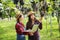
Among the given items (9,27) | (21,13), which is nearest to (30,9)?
(21,13)

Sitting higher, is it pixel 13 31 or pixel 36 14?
pixel 36 14

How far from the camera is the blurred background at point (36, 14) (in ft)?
11.1

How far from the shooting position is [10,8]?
3.37 metres

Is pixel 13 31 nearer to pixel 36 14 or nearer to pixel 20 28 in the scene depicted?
pixel 20 28

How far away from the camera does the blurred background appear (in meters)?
3.37

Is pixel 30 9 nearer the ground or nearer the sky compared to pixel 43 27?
nearer the sky

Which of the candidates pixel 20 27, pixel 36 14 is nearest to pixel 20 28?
pixel 20 27

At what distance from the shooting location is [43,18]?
3.39 metres

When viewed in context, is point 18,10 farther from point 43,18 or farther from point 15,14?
point 43,18

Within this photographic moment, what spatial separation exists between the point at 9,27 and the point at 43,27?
1.29 ft

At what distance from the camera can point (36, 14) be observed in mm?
3357

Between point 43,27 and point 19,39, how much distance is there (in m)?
0.31

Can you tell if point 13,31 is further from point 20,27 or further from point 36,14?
point 36,14

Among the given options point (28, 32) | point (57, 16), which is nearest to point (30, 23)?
point (28, 32)
